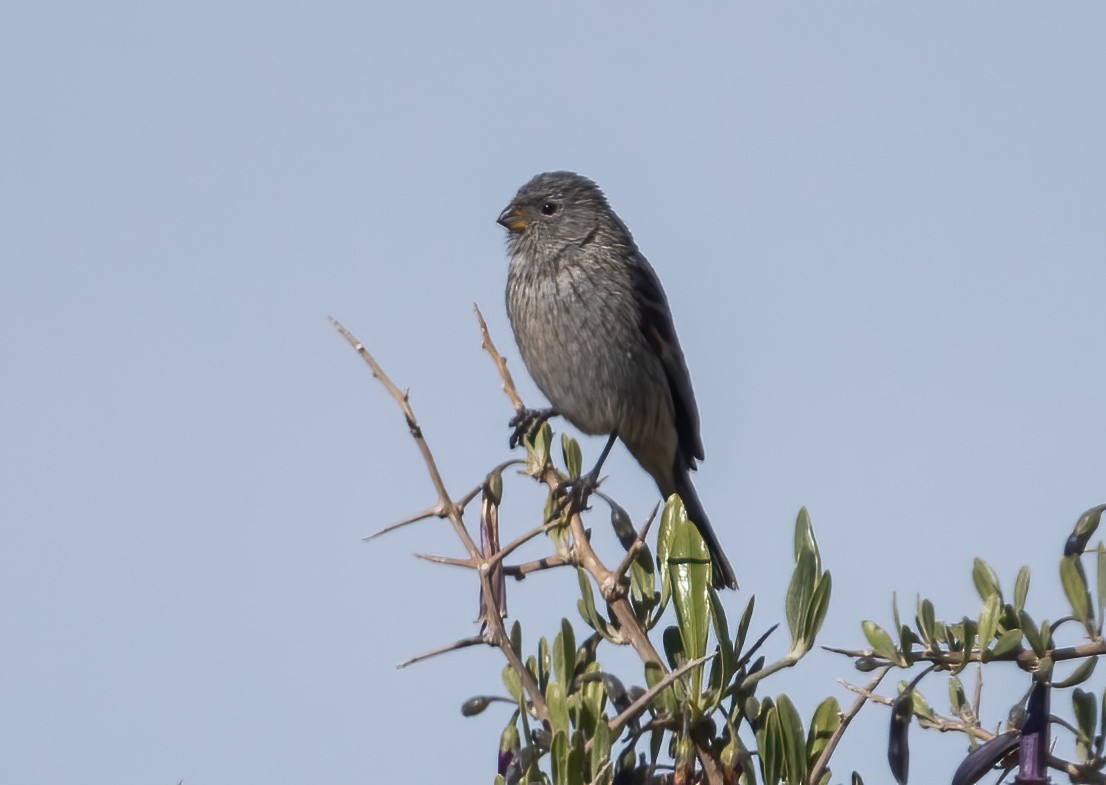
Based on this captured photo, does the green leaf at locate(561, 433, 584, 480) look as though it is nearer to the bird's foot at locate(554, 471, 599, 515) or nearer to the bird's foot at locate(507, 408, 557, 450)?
the bird's foot at locate(554, 471, 599, 515)

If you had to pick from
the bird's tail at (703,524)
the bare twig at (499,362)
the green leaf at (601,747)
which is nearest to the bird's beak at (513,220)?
the bird's tail at (703,524)

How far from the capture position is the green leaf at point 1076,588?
2.12 meters

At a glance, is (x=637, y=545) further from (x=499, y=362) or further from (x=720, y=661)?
(x=499, y=362)

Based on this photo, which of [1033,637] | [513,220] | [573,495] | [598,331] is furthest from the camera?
[513,220]

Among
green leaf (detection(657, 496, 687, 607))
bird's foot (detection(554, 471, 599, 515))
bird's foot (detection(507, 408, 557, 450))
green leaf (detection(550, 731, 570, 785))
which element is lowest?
green leaf (detection(550, 731, 570, 785))

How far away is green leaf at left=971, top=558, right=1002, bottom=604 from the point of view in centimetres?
221

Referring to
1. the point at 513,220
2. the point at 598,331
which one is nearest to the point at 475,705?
the point at 598,331

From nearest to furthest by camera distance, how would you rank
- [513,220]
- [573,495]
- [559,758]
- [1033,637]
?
[559,758] → [1033,637] → [573,495] → [513,220]

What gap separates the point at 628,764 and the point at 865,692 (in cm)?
36

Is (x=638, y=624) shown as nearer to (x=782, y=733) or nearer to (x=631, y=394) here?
(x=782, y=733)

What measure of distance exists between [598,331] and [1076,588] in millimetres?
4292

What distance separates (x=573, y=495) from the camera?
315cm

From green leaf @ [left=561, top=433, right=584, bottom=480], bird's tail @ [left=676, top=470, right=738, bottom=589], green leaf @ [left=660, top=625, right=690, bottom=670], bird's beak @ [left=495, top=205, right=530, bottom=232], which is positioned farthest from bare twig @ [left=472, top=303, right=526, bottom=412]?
bird's beak @ [left=495, top=205, right=530, bottom=232]

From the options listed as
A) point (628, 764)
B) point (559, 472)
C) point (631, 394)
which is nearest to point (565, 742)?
point (628, 764)
